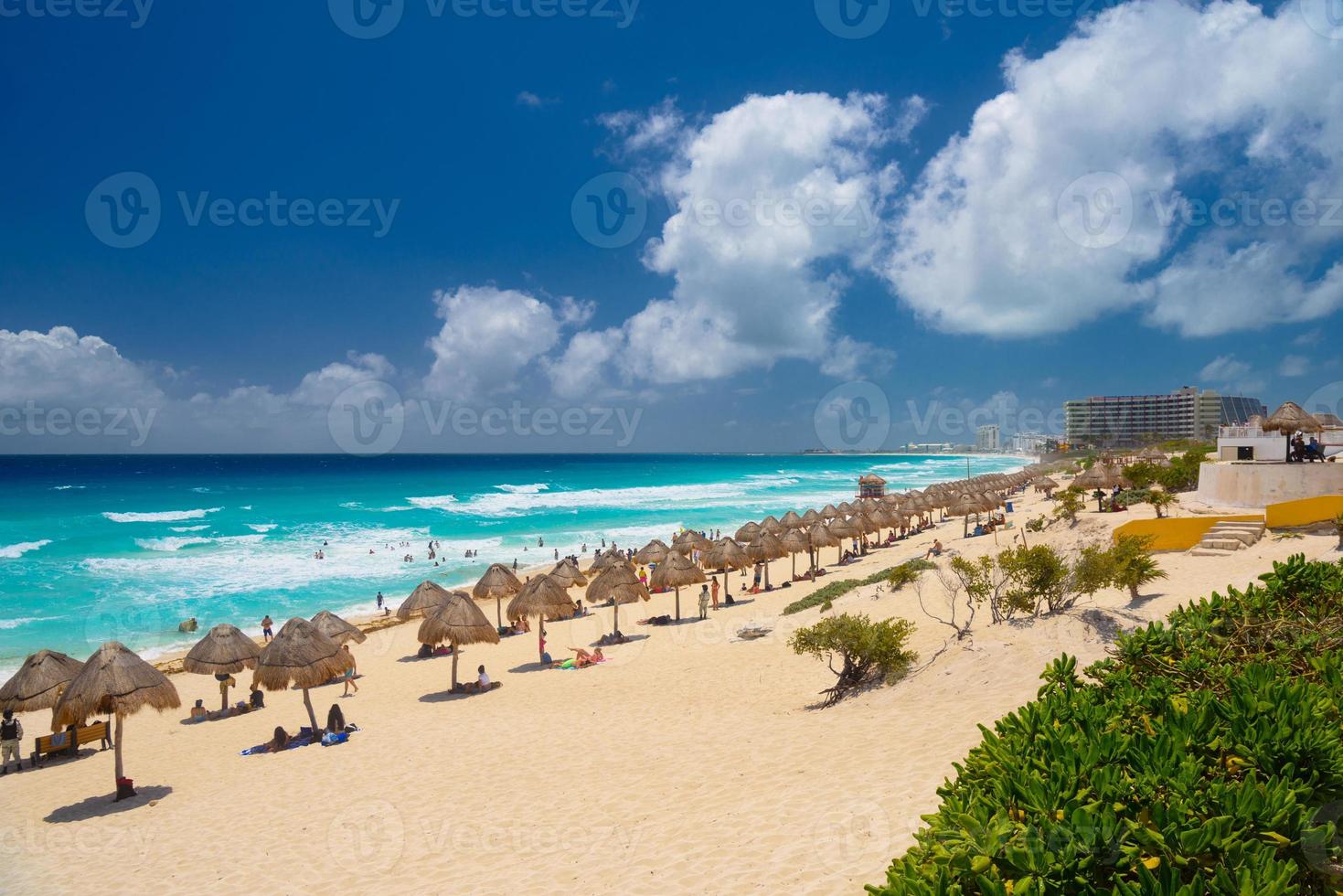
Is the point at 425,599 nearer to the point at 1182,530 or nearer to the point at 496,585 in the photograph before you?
the point at 496,585

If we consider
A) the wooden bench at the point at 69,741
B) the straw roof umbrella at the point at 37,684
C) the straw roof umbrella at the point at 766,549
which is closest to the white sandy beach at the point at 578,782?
the wooden bench at the point at 69,741

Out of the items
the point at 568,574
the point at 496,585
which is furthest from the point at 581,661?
the point at 568,574

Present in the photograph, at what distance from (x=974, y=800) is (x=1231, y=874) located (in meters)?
0.91

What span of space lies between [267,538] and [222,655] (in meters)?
31.1

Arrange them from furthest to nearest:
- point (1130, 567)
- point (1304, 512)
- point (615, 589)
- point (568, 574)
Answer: point (568, 574) < point (615, 589) < point (1304, 512) < point (1130, 567)

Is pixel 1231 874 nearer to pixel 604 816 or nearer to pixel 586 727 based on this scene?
pixel 604 816

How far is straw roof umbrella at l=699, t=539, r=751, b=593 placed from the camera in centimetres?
2114

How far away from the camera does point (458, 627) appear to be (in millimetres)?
13617

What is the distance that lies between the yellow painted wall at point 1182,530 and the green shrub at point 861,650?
9.45 meters

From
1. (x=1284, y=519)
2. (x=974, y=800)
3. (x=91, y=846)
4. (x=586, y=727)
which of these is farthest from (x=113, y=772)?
(x=1284, y=519)

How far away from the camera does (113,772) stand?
11.1 m

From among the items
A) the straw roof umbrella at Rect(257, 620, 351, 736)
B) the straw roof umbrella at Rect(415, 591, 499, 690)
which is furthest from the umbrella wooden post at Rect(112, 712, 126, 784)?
the straw roof umbrella at Rect(415, 591, 499, 690)

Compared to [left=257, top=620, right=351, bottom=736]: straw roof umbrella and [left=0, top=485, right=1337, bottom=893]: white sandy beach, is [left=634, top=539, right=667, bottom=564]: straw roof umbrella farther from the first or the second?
[left=257, top=620, right=351, bottom=736]: straw roof umbrella

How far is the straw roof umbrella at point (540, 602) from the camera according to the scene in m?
15.5
